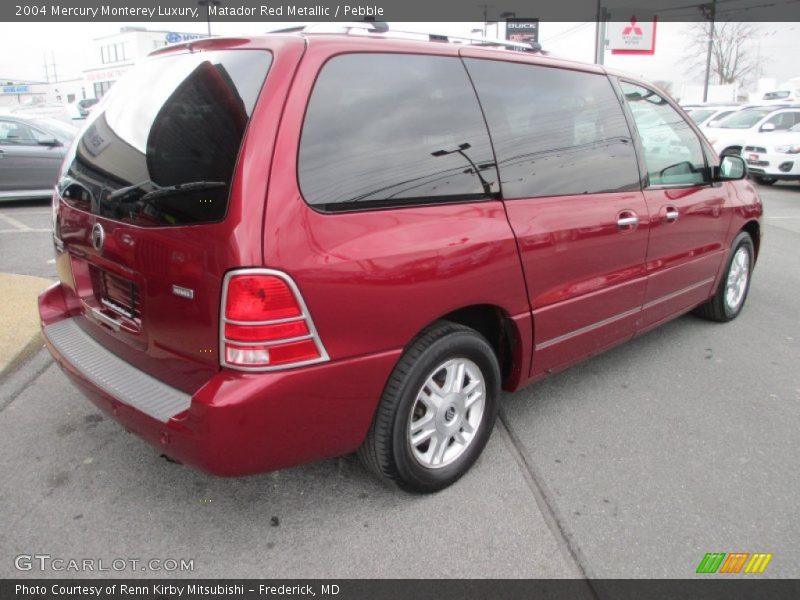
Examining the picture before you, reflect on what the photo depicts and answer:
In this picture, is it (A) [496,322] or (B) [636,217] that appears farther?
(B) [636,217]

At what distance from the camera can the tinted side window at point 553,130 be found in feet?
9.14

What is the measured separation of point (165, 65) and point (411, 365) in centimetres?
163

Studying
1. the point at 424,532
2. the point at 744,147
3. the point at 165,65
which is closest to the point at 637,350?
the point at 424,532

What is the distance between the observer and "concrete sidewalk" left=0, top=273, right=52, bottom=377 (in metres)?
3.97

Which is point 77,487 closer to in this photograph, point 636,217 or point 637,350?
point 636,217

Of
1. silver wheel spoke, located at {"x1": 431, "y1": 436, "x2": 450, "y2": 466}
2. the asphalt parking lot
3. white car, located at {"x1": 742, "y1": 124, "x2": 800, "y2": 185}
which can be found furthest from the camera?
white car, located at {"x1": 742, "y1": 124, "x2": 800, "y2": 185}

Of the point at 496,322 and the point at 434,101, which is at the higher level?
the point at 434,101

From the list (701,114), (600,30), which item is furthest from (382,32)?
(600,30)

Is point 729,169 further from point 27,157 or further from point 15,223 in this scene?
point 27,157

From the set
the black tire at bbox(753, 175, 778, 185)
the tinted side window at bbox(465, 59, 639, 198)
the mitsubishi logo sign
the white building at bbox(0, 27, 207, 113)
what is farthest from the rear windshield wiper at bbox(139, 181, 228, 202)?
the white building at bbox(0, 27, 207, 113)

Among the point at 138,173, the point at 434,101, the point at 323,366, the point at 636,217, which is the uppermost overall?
the point at 434,101

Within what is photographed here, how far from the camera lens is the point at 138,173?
2.29 meters

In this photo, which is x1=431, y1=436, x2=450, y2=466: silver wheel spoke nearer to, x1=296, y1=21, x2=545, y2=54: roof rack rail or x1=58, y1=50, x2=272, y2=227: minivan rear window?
x1=58, y1=50, x2=272, y2=227: minivan rear window
